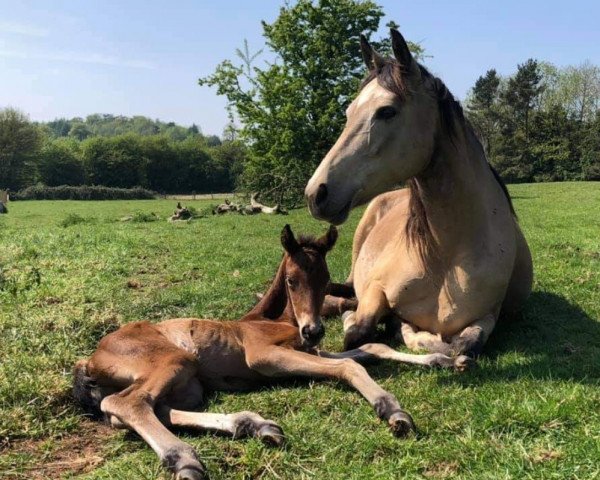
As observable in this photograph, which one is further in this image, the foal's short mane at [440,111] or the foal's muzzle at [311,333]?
the foal's muzzle at [311,333]

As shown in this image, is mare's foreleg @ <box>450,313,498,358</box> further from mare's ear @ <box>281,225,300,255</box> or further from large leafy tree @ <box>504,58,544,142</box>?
large leafy tree @ <box>504,58,544,142</box>

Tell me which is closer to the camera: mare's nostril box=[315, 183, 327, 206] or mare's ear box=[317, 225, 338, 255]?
mare's nostril box=[315, 183, 327, 206]

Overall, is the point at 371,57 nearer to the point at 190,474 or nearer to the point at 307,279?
the point at 307,279

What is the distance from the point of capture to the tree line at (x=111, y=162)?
6744cm

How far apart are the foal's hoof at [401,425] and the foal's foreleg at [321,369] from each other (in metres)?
0.12

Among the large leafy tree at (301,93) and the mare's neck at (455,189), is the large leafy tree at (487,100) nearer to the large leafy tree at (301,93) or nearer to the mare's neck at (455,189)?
the large leafy tree at (301,93)

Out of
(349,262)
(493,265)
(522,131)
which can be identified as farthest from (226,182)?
(493,265)

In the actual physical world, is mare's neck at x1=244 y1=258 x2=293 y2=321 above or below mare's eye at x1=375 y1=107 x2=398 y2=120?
below

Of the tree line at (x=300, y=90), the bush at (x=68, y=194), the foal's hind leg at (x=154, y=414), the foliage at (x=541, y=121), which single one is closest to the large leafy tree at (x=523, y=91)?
the foliage at (x=541, y=121)

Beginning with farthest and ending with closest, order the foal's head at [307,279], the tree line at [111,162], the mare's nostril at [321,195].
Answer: the tree line at [111,162], the foal's head at [307,279], the mare's nostril at [321,195]

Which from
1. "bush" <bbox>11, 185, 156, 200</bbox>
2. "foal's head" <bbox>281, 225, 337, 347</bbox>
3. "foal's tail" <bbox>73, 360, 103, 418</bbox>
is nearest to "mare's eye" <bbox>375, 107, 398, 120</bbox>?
"foal's head" <bbox>281, 225, 337, 347</bbox>

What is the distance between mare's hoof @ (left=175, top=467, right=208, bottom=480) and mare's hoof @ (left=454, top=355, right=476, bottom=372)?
193 centimetres

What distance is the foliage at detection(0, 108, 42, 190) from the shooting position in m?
65.9

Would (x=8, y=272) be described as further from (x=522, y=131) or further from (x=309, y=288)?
(x=522, y=131)
